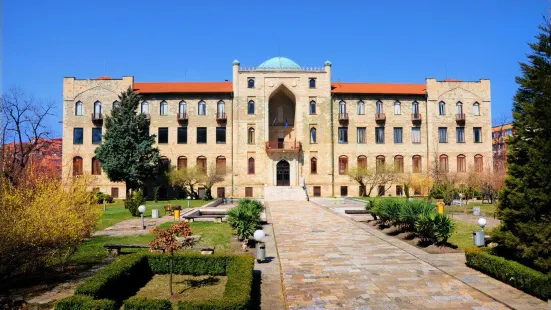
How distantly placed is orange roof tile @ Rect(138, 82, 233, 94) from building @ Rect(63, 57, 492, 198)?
200 mm

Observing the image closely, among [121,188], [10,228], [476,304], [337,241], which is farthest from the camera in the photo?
[121,188]

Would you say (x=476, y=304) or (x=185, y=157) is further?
(x=185, y=157)

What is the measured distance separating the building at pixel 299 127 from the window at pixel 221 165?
106mm

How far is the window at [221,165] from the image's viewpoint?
143 ft

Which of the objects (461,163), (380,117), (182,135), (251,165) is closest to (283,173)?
(251,165)

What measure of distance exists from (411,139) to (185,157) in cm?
2444

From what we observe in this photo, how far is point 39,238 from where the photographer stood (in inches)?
411

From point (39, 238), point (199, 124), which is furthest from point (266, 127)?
point (39, 238)

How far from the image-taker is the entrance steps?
40.5 m

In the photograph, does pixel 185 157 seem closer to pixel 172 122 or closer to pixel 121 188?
pixel 172 122

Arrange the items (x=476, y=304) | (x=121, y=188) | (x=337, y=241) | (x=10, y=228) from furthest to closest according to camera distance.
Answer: (x=121, y=188)
(x=337, y=241)
(x=10, y=228)
(x=476, y=304)

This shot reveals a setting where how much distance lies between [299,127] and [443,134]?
621 inches

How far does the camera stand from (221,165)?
145 feet

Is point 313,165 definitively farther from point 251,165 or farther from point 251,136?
point 251,136
